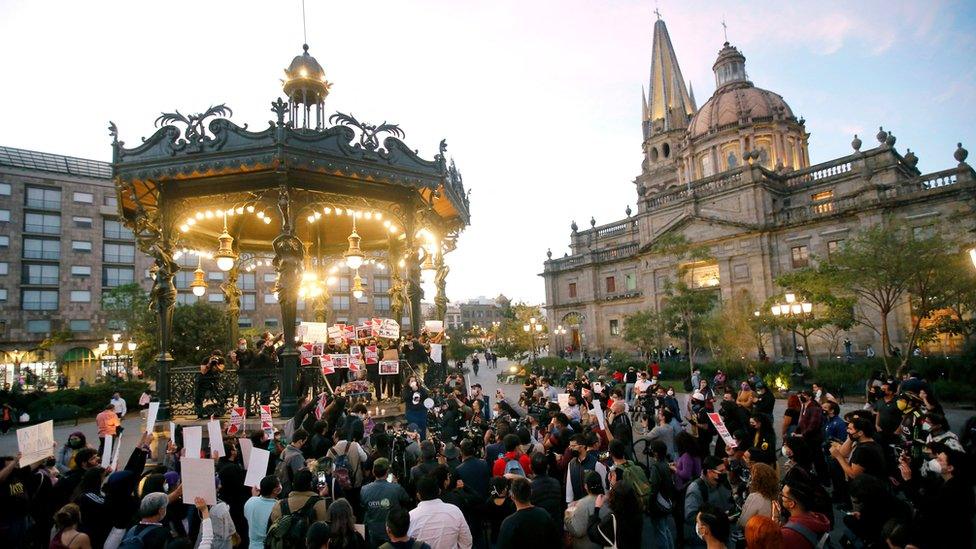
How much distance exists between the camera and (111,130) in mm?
10203

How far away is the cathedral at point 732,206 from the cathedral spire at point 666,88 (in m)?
0.17

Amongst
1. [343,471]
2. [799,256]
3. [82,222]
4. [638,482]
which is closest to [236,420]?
[343,471]

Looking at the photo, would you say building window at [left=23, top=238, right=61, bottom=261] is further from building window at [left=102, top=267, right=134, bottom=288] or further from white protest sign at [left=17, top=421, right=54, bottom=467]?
white protest sign at [left=17, top=421, right=54, bottom=467]

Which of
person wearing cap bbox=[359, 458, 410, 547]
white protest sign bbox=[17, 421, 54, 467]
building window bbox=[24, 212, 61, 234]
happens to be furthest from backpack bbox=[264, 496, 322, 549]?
building window bbox=[24, 212, 61, 234]

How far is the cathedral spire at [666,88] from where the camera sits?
65.9m

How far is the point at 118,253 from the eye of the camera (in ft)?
175

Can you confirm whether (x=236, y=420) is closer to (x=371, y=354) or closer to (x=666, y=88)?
(x=371, y=354)

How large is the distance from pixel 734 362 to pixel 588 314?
87.4ft

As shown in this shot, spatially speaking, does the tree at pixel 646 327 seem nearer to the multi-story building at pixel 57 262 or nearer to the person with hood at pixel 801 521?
the multi-story building at pixel 57 262

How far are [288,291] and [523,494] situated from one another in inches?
288

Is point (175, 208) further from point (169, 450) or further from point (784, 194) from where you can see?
point (784, 194)

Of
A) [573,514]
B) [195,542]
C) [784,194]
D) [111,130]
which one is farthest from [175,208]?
[784,194]

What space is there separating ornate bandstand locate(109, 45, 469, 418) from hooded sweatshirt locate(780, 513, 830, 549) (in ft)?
28.4

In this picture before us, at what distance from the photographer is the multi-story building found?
155 feet
